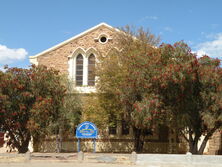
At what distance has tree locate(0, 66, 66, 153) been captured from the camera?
1691 cm

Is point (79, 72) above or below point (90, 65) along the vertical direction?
below

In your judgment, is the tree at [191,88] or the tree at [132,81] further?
the tree at [132,81]

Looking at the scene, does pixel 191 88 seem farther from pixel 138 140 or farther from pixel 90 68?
pixel 90 68

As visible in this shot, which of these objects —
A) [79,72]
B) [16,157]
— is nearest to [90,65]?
[79,72]

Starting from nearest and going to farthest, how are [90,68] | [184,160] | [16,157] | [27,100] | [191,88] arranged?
1. [184,160]
2. [16,157]
3. [191,88]
4. [27,100]
5. [90,68]

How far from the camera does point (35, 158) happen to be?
16.4 meters

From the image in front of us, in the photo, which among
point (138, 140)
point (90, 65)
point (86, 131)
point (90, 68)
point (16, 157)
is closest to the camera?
point (16, 157)

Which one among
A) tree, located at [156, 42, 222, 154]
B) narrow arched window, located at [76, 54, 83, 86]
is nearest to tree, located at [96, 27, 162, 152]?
tree, located at [156, 42, 222, 154]

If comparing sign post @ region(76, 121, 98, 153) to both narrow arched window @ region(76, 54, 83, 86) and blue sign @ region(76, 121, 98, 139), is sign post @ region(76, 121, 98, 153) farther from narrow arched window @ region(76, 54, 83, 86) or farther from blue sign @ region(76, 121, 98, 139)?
narrow arched window @ region(76, 54, 83, 86)

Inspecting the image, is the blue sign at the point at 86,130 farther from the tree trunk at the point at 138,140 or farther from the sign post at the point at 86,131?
the tree trunk at the point at 138,140

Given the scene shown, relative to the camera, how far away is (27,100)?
17.6m

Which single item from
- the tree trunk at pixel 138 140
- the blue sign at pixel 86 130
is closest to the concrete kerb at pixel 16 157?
the blue sign at pixel 86 130

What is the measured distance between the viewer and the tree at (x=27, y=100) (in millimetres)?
16906

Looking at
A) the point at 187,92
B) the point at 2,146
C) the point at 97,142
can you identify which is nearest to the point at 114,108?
the point at 97,142
